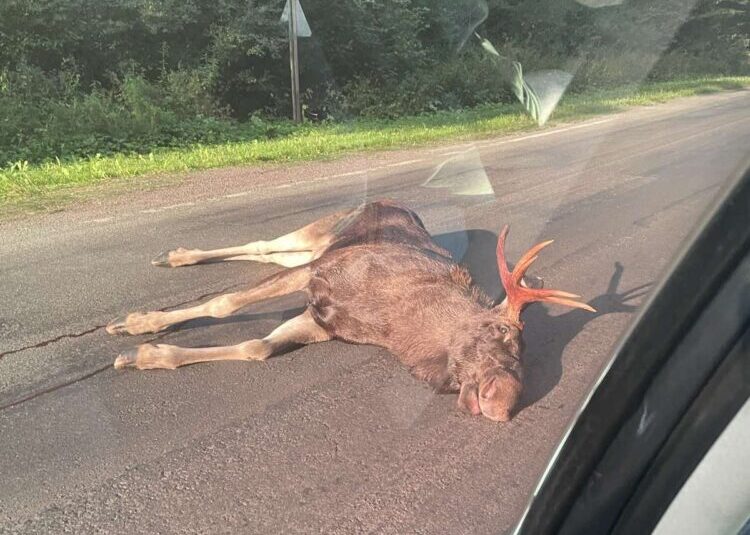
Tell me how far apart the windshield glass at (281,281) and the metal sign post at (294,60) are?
0.18 feet

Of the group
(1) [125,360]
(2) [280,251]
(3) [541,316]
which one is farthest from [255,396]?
(2) [280,251]

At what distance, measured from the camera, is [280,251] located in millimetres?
5953

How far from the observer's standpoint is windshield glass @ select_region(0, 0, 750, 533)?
3104 mm

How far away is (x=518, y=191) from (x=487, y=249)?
9.27 ft

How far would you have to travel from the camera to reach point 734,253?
1224 millimetres

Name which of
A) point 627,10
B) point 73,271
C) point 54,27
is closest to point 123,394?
point 73,271

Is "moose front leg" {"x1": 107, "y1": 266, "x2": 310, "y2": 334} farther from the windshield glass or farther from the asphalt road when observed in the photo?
the asphalt road

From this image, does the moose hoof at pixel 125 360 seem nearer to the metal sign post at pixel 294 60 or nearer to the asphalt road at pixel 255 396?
the asphalt road at pixel 255 396

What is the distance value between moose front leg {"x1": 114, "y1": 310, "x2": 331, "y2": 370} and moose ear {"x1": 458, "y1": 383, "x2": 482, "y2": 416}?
1249 millimetres

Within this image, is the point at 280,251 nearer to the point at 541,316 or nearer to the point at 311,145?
the point at 541,316

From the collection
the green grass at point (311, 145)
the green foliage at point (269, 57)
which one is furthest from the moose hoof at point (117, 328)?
the green foliage at point (269, 57)

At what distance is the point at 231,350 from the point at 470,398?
4.90 feet

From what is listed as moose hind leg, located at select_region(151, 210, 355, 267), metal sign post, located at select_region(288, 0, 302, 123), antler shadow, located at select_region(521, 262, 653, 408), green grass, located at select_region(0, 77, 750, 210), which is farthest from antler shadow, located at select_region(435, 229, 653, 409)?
metal sign post, located at select_region(288, 0, 302, 123)

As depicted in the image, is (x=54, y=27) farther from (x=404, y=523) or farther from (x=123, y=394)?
(x=404, y=523)
